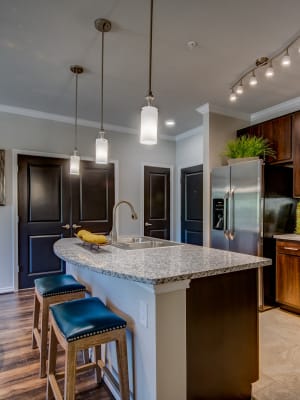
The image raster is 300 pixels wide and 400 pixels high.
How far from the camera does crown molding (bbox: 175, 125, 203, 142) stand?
486 cm

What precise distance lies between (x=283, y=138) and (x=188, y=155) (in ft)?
6.42

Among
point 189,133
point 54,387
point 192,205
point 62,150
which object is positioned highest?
point 189,133

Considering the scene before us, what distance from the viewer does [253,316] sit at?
5.74 ft

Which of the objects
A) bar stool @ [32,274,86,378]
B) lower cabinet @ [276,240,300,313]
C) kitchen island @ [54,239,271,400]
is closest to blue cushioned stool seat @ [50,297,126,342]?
kitchen island @ [54,239,271,400]

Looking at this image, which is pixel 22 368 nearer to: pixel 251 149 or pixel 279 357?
pixel 279 357

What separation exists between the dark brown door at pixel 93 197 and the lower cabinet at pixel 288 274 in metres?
2.72

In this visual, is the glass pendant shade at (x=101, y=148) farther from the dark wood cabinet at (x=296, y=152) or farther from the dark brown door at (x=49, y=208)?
the dark wood cabinet at (x=296, y=152)

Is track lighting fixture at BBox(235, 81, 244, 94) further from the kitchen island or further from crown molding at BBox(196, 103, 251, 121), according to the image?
the kitchen island

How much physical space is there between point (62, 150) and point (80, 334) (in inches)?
136

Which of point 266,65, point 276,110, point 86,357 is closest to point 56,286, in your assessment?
point 86,357

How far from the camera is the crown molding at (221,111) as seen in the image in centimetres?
386

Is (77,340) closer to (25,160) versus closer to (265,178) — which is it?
(265,178)

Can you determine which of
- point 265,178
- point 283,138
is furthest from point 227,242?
point 283,138

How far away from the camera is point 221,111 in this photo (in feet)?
13.0
